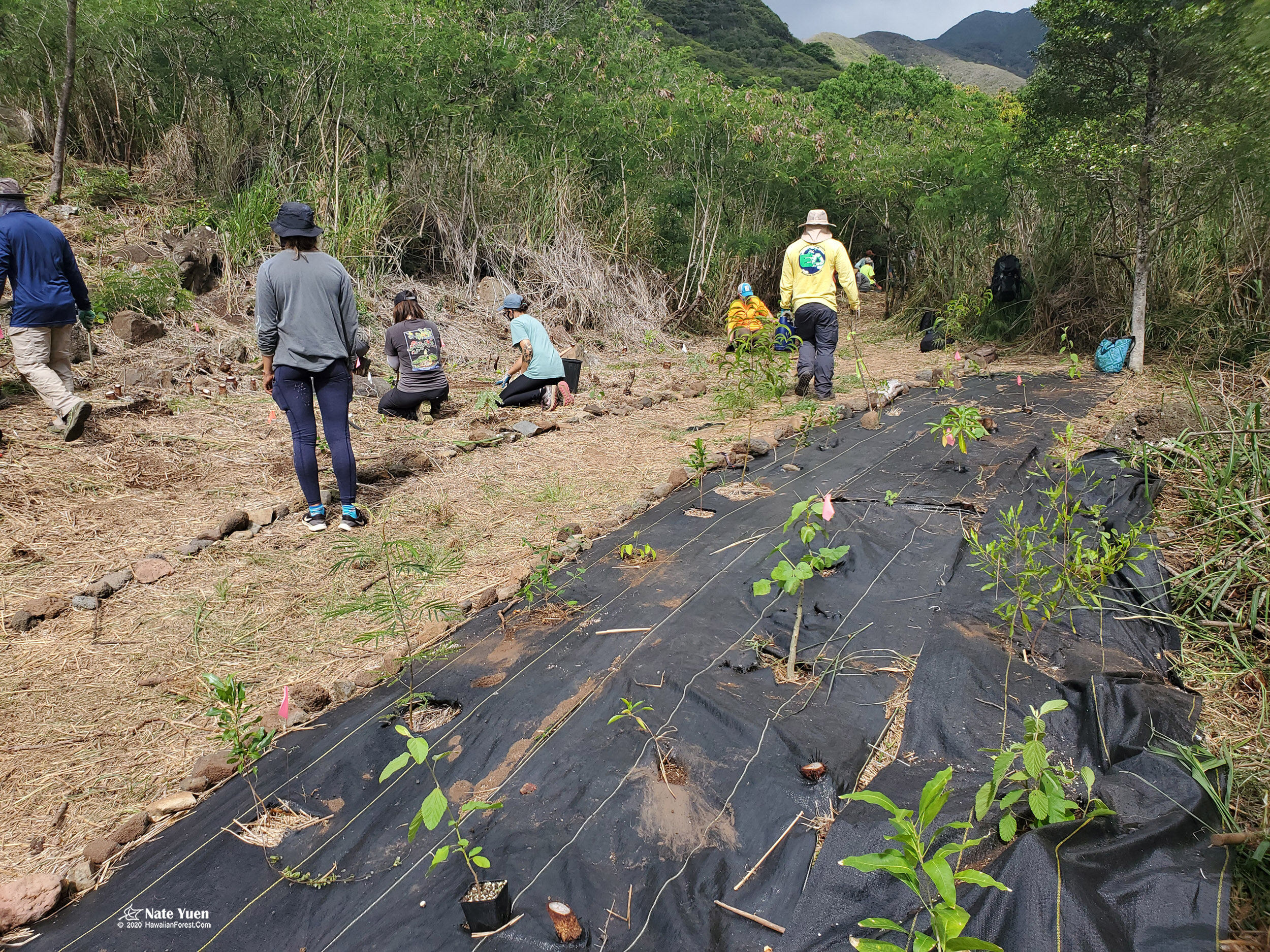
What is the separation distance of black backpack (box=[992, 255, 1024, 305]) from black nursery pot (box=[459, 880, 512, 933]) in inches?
370

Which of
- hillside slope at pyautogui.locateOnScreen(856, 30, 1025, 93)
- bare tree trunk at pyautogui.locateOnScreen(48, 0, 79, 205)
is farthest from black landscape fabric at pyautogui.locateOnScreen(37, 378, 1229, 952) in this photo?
hillside slope at pyautogui.locateOnScreen(856, 30, 1025, 93)

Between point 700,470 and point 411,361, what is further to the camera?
point 411,361

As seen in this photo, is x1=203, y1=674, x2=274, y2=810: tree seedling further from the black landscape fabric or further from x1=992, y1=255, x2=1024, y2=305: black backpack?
x1=992, y1=255, x2=1024, y2=305: black backpack

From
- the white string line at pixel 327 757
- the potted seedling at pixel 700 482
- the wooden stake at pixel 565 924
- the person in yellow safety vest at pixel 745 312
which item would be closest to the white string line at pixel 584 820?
the white string line at pixel 327 757

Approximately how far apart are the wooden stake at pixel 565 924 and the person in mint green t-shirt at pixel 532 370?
17.8ft

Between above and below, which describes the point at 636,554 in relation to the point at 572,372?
below

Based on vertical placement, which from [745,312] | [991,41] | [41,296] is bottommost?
[745,312]

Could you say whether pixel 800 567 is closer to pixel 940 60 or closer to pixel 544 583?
pixel 544 583

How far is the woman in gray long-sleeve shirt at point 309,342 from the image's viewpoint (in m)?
3.84

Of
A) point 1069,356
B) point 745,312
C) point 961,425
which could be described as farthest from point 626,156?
point 961,425

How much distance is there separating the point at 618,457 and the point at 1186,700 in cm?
378

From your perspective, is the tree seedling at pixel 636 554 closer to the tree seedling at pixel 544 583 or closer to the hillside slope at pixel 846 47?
the tree seedling at pixel 544 583

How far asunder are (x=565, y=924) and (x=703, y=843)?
42 cm

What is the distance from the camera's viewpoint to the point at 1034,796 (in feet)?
5.71
